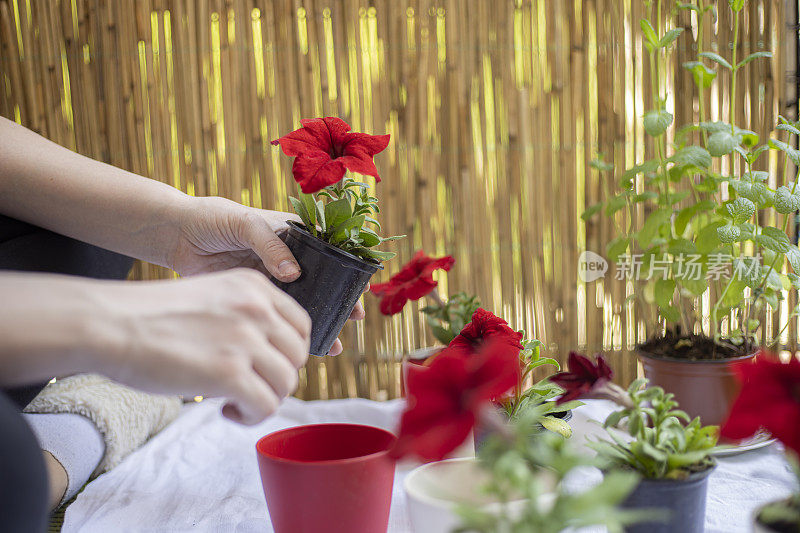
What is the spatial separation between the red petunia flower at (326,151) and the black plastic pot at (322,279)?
0.08 meters

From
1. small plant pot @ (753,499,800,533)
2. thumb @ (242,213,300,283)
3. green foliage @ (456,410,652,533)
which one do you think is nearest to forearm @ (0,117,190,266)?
thumb @ (242,213,300,283)

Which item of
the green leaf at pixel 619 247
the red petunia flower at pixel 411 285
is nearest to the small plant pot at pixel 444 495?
the red petunia flower at pixel 411 285

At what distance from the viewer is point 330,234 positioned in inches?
33.9

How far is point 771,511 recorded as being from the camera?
445mm

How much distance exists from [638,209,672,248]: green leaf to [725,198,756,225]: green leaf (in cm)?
12

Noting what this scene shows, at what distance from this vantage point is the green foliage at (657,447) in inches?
22.5

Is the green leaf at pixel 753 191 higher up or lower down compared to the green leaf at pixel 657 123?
lower down

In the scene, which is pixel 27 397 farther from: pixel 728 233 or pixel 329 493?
pixel 728 233

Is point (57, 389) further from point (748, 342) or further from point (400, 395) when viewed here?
point (748, 342)

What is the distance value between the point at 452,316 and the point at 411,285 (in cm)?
15

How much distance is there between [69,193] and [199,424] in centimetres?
50

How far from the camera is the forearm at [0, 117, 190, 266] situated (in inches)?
38.1

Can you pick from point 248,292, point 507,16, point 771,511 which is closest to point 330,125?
point 248,292

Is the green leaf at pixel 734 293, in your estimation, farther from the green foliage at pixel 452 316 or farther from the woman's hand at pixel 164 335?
the woman's hand at pixel 164 335
